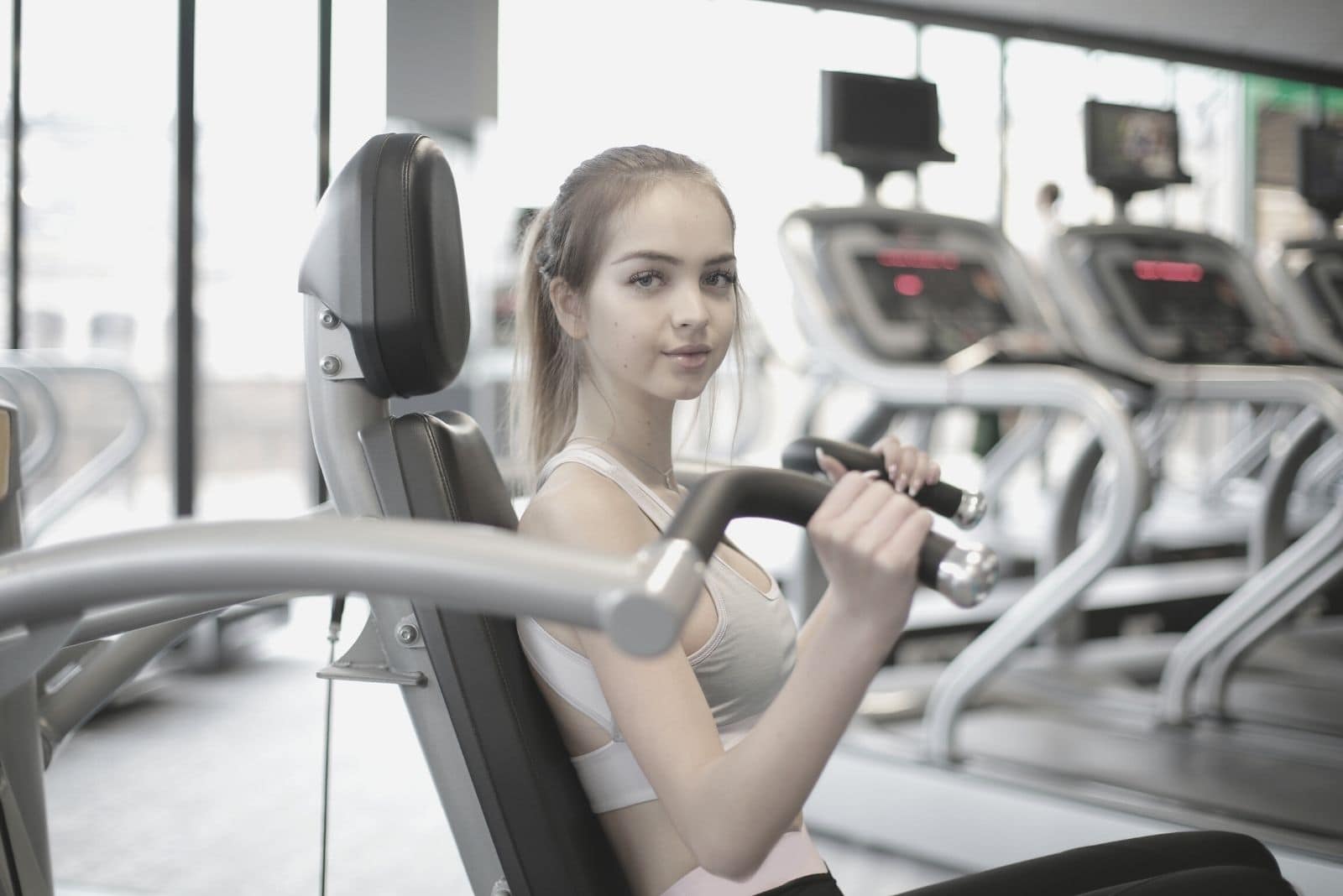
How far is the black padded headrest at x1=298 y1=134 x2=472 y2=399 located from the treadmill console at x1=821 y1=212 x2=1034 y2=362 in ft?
7.00

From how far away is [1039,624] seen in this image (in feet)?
8.50

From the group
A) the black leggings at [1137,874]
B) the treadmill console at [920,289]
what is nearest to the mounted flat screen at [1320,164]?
the treadmill console at [920,289]

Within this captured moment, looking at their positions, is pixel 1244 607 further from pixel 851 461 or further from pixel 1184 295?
pixel 851 461

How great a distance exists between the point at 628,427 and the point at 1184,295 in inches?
134

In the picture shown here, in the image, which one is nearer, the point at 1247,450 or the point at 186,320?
the point at 186,320

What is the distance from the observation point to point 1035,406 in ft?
8.87

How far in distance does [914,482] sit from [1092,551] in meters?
1.91

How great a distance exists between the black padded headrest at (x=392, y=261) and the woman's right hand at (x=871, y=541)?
1.28 ft

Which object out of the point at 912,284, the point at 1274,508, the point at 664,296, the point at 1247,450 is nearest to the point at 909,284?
the point at 912,284

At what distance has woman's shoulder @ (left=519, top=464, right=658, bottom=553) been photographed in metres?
0.92

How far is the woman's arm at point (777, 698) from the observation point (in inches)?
25.5

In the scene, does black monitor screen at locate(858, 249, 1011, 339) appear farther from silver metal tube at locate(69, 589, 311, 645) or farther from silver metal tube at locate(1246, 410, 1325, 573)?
silver metal tube at locate(69, 589, 311, 645)

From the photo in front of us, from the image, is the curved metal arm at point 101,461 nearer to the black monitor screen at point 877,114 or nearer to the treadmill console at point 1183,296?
the black monitor screen at point 877,114

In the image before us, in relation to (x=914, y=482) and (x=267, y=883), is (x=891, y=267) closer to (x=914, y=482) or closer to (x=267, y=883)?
(x=267, y=883)
